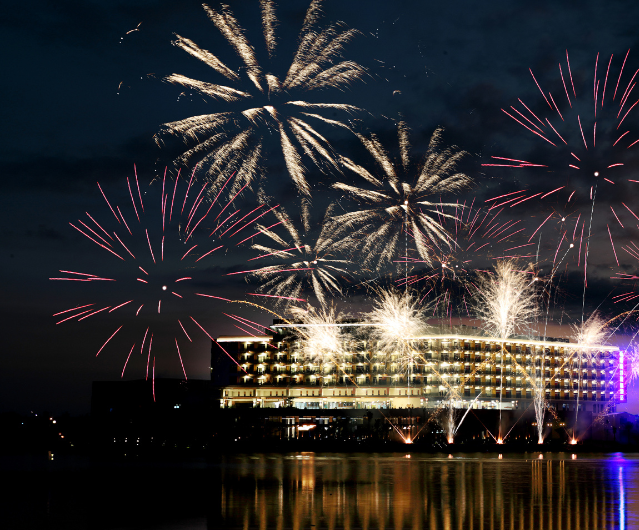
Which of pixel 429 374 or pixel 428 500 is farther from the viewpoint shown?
pixel 429 374

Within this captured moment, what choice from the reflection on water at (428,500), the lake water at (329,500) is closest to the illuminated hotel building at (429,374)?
the reflection on water at (428,500)

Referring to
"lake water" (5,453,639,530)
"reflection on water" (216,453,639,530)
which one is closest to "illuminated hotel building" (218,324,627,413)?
"reflection on water" (216,453,639,530)

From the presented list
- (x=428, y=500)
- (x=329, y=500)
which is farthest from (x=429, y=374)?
(x=329, y=500)

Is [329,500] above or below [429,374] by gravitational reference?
below

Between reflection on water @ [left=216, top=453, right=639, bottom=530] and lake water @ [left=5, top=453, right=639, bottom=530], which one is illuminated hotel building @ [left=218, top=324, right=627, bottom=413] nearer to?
reflection on water @ [left=216, top=453, right=639, bottom=530]

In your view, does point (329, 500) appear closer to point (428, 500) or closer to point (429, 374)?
point (428, 500)

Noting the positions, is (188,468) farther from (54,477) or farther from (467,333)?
(467,333)

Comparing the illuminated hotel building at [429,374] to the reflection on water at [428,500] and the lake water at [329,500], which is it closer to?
the reflection on water at [428,500]
